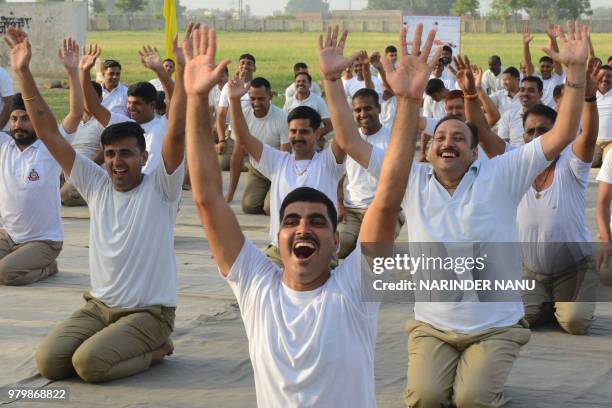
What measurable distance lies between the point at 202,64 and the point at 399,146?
3.01 feet

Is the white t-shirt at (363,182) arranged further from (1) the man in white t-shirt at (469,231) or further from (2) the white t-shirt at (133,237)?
(1) the man in white t-shirt at (469,231)

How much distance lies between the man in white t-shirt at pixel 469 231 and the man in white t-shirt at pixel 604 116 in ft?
36.6

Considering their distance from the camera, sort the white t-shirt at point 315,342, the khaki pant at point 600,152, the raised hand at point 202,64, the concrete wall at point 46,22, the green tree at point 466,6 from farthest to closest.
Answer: the green tree at point 466,6 < the concrete wall at point 46,22 < the khaki pant at point 600,152 < the white t-shirt at point 315,342 < the raised hand at point 202,64

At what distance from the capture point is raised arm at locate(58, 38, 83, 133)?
815 cm

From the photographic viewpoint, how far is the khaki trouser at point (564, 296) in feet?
27.0

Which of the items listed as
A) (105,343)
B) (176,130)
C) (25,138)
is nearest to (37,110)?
(176,130)

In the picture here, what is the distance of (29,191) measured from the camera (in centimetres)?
984

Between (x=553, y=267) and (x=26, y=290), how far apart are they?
4.60m

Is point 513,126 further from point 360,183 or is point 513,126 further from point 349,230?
point 349,230

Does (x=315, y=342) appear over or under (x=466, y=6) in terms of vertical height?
under

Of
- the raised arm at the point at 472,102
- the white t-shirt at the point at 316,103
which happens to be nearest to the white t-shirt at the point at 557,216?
the raised arm at the point at 472,102

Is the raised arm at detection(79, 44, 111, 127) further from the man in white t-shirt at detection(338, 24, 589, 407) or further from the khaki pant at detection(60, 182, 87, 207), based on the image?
the khaki pant at detection(60, 182, 87, 207)

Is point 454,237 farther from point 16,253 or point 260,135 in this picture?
point 260,135

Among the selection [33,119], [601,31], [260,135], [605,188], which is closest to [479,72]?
[605,188]
